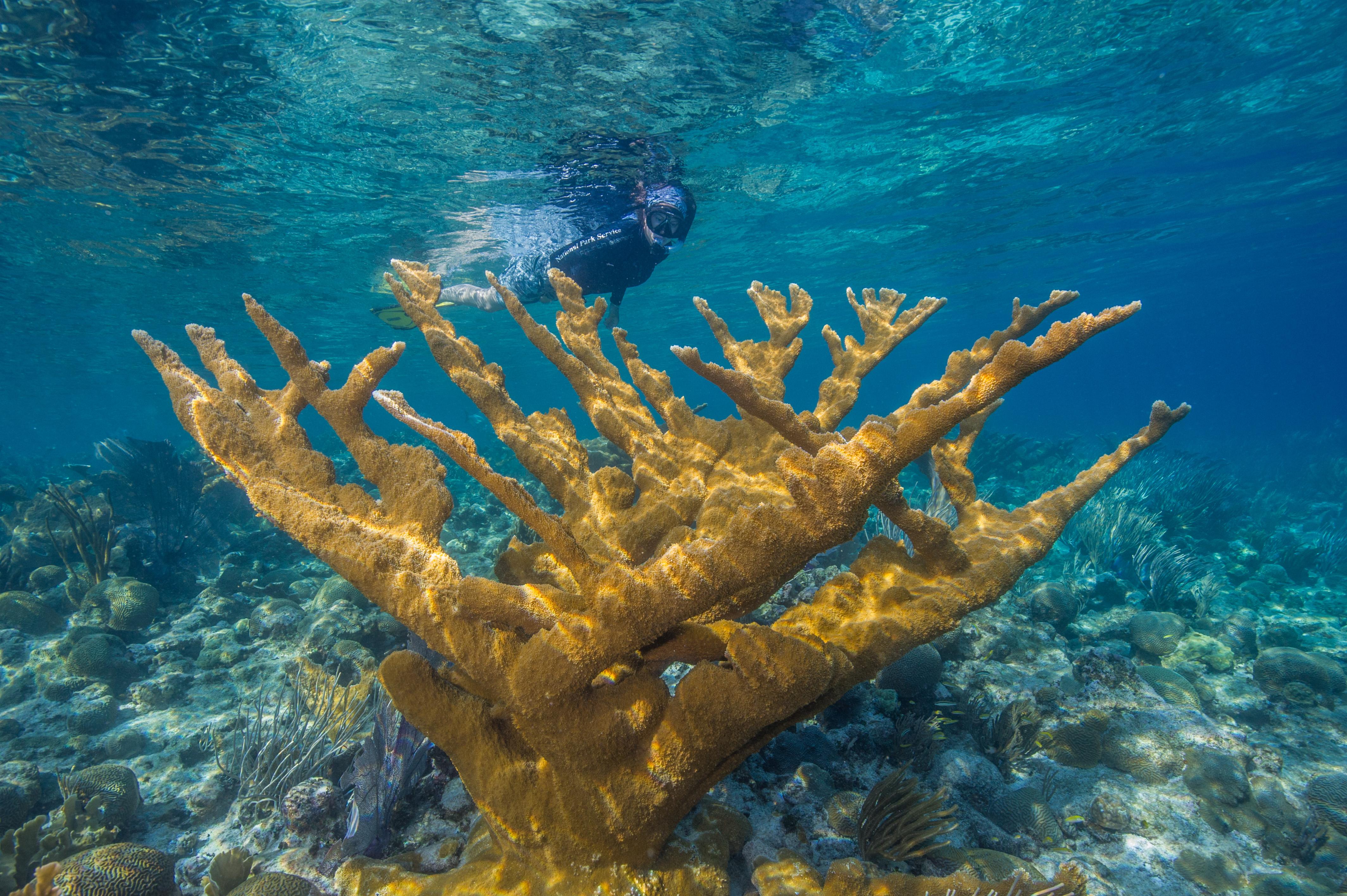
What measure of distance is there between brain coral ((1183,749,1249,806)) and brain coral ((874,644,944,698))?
226 centimetres

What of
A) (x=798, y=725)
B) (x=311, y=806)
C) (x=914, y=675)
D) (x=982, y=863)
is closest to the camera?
(x=982, y=863)

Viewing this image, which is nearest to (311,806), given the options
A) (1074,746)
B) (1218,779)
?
(1074,746)

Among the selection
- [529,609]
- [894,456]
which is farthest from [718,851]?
[894,456]

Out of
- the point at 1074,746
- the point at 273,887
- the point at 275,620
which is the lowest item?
the point at 1074,746

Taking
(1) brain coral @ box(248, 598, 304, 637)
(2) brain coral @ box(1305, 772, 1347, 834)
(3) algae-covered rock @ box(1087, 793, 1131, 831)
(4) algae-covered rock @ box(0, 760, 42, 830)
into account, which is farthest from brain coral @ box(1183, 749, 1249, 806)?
(1) brain coral @ box(248, 598, 304, 637)

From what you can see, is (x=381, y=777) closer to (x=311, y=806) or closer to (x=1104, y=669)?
(x=311, y=806)

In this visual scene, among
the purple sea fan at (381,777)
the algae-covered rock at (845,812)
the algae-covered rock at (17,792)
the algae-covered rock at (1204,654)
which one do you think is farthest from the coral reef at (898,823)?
the algae-covered rock at (1204,654)

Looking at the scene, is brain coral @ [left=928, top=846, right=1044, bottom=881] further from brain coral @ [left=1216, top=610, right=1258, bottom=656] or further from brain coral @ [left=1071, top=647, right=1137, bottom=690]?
brain coral @ [left=1216, top=610, right=1258, bottom=656]

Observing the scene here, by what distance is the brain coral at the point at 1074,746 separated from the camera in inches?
181

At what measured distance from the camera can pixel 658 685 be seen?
6.69 feet

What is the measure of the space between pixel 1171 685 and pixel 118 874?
340 inches

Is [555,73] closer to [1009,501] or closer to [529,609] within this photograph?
[529,609]

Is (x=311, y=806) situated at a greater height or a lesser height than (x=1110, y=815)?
greater

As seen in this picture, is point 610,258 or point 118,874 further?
point 610,258
